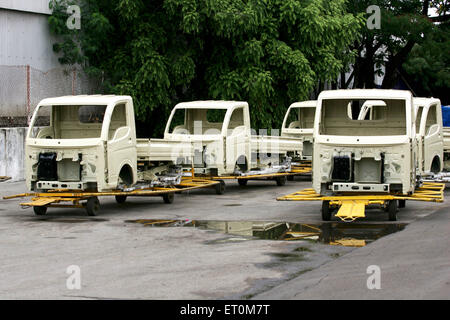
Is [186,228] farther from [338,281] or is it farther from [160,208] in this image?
[338,281]

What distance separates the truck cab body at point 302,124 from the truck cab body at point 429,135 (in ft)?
15.7

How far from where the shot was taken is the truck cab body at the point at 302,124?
76.3 feet

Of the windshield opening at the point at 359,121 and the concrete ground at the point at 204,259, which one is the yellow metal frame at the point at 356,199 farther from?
the windshield opening at the point at 359,121

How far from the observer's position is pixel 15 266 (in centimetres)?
1048

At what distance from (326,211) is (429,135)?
4.64 metres


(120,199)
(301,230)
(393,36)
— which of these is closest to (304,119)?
(120,199)

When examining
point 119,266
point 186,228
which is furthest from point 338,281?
point 186,228

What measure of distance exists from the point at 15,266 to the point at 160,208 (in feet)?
21.5

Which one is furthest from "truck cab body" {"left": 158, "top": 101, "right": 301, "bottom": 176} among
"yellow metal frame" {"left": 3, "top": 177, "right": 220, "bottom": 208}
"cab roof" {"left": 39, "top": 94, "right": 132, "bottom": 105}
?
"cab roof" {"left": 39, "top": 94, "right": 132, "bottom": 105}

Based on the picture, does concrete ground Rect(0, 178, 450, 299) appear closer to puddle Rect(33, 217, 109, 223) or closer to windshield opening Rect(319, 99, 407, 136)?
puddle Rect(33, 217, 109, 223)

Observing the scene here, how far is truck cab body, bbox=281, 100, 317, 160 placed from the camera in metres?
23.3

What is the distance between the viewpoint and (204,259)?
10.9 m

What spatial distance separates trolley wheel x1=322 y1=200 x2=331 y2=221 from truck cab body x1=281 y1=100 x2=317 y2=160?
8327 mm
